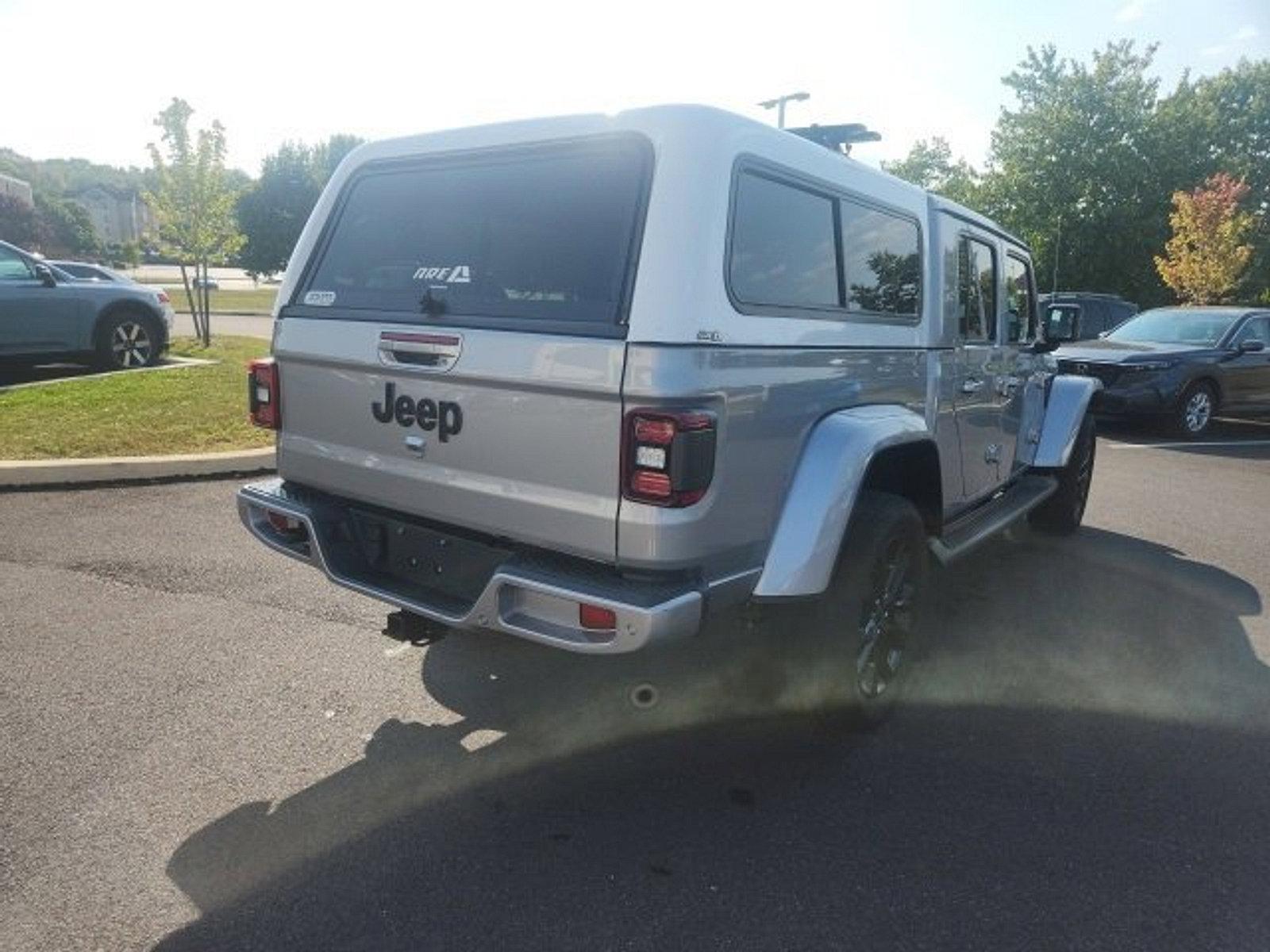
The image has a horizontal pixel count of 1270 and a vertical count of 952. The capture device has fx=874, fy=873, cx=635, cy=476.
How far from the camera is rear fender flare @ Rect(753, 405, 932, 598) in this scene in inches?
106

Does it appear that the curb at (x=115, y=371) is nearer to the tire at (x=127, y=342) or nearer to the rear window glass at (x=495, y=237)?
the tire at (x=127, y=342)

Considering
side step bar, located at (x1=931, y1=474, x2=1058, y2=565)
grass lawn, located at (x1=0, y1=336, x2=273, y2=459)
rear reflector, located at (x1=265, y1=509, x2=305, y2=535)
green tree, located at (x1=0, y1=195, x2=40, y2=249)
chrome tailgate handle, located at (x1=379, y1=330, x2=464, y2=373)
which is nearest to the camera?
chrome tailgate handle, located at (x1=379, y1=330, x2=464, y2=373)

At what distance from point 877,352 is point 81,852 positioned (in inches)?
118

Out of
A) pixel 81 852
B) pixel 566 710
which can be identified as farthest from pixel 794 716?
Answer: pixel 81 852

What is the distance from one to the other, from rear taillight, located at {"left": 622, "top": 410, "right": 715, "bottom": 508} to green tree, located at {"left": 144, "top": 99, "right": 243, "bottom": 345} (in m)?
13.9

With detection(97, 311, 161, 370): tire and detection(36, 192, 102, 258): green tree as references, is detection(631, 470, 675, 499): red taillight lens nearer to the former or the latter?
detection(97, 311, 161, 370): tire

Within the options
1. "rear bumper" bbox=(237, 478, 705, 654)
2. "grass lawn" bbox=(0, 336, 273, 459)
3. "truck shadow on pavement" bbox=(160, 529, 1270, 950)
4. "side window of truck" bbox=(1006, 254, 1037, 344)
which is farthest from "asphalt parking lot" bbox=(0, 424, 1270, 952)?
"grass lawn" bbox=(0, 336, 273, 459)

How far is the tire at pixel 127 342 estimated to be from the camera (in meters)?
10.4

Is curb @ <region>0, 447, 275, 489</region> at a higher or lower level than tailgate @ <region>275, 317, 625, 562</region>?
lower

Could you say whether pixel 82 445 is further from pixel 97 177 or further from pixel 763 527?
pixel 97 177

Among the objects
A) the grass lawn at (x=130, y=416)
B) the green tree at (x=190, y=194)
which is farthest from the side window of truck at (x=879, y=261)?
the green tree at (x=190, y=194)

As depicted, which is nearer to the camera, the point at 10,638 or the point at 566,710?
the point at 566,710

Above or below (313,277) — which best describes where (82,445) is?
below

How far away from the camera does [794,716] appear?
11.0 ft
